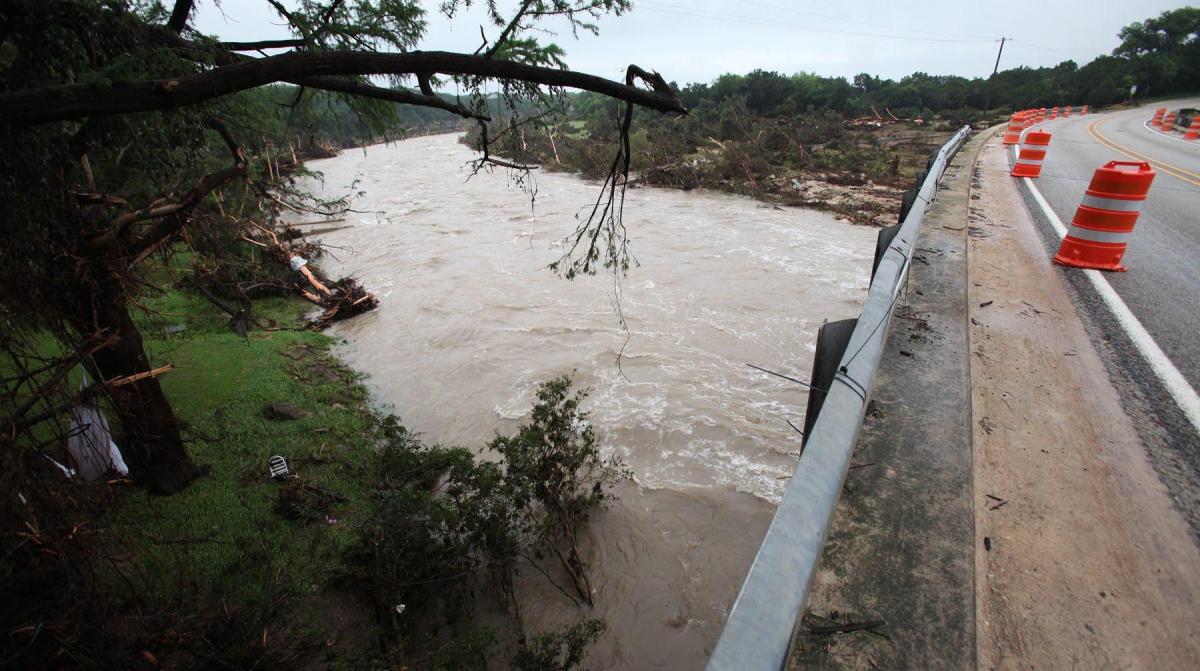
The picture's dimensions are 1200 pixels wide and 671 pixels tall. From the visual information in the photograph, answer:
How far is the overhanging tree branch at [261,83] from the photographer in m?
2.28

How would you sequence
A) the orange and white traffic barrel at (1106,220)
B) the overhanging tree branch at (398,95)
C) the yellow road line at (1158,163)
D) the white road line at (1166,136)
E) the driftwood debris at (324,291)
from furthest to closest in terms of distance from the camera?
the white road line at (1166,136) → the yellow road line at (1158,163) → the driftwood debris at (324,291) → the orange and white traffic barrel at (1106,220) → the overhanging tree branch at (398,95)

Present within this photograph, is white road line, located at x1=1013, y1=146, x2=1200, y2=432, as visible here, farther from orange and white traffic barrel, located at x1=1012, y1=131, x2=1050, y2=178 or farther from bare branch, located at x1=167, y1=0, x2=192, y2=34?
orange and white traffic barrel, located at x1=1012, y1=131, x2=1050, y2=178

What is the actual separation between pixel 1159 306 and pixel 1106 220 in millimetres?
1236

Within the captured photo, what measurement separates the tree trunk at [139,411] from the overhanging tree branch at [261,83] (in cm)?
198

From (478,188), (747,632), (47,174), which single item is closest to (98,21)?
(47,174)

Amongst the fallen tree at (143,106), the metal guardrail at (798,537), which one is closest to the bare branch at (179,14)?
the fallen tree at (143,106)

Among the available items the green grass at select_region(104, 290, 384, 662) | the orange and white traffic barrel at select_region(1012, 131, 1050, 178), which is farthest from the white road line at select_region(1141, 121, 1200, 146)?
the green grass at select_region(104, 290, 384, 662)

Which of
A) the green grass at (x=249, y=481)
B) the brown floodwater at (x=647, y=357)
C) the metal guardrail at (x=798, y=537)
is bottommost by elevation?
the brown floodwater at (x=647, y=357)

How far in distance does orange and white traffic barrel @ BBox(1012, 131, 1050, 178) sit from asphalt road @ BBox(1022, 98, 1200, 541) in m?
0.25

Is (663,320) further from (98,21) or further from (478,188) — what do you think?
(478,188)

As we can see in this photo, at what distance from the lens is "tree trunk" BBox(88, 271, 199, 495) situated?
156 inches

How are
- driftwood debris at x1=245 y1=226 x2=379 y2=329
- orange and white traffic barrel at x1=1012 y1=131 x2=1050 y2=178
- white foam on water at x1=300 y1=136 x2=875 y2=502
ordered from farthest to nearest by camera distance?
orange and white traffic barrel at x1=1012 y1=131 x2=1050 y2=178, driftwood debris at x1=245 y1=226 x2=379 y2=329, white foam on water at x1=300 y1=136 x2=875 y2=502

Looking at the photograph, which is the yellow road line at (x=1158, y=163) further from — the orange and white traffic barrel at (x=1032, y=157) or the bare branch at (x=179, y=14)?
the bare branch at (x=179, y=14)

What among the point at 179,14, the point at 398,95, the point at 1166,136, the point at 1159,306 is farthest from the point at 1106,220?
the point at 1166,136
